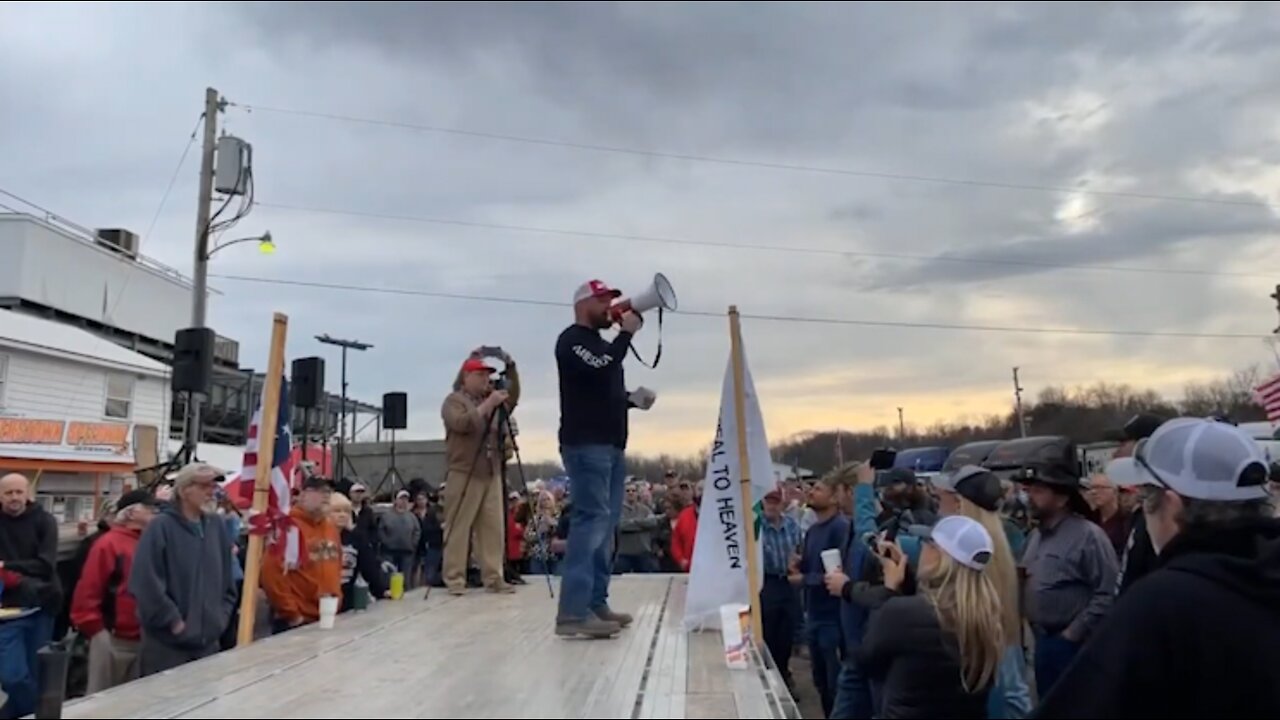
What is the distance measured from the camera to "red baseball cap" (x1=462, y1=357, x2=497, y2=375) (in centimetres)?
727

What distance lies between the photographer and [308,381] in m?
11.3

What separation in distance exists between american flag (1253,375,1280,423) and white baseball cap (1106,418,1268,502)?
11.1 m

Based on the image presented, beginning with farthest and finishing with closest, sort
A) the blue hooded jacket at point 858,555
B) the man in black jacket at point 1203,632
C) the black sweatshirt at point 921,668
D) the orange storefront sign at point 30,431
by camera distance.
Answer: the orange storefront sign at point 30,431
the blue hooded jacket at point 858,555
the black sweatshirt at point 921,668
the man in black jacket at point 1203,632

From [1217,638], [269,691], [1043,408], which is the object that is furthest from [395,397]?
[1043,408]

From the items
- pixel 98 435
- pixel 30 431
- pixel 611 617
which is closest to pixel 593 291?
pixel 611 617

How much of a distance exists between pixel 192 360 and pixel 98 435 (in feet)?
45.4

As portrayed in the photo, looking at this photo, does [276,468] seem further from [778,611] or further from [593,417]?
[778,611]

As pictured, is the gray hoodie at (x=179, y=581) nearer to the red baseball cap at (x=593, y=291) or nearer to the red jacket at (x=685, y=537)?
the red baseball cap at (x=593, y=291)

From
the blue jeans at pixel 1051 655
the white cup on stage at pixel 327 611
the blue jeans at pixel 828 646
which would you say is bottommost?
the blue jeans at pixel 828 646

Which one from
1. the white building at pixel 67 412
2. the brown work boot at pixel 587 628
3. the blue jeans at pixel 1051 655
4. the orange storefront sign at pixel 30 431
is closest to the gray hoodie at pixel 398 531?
the brown work boot at pixel 587 628

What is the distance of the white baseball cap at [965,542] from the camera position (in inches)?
146

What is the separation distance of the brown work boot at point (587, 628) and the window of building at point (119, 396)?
81.9ft

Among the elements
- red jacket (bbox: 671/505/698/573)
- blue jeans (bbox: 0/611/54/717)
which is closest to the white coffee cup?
red jacket (bbox: 671/505/698/573)

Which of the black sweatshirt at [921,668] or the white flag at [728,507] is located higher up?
the white flag at [728,507]
